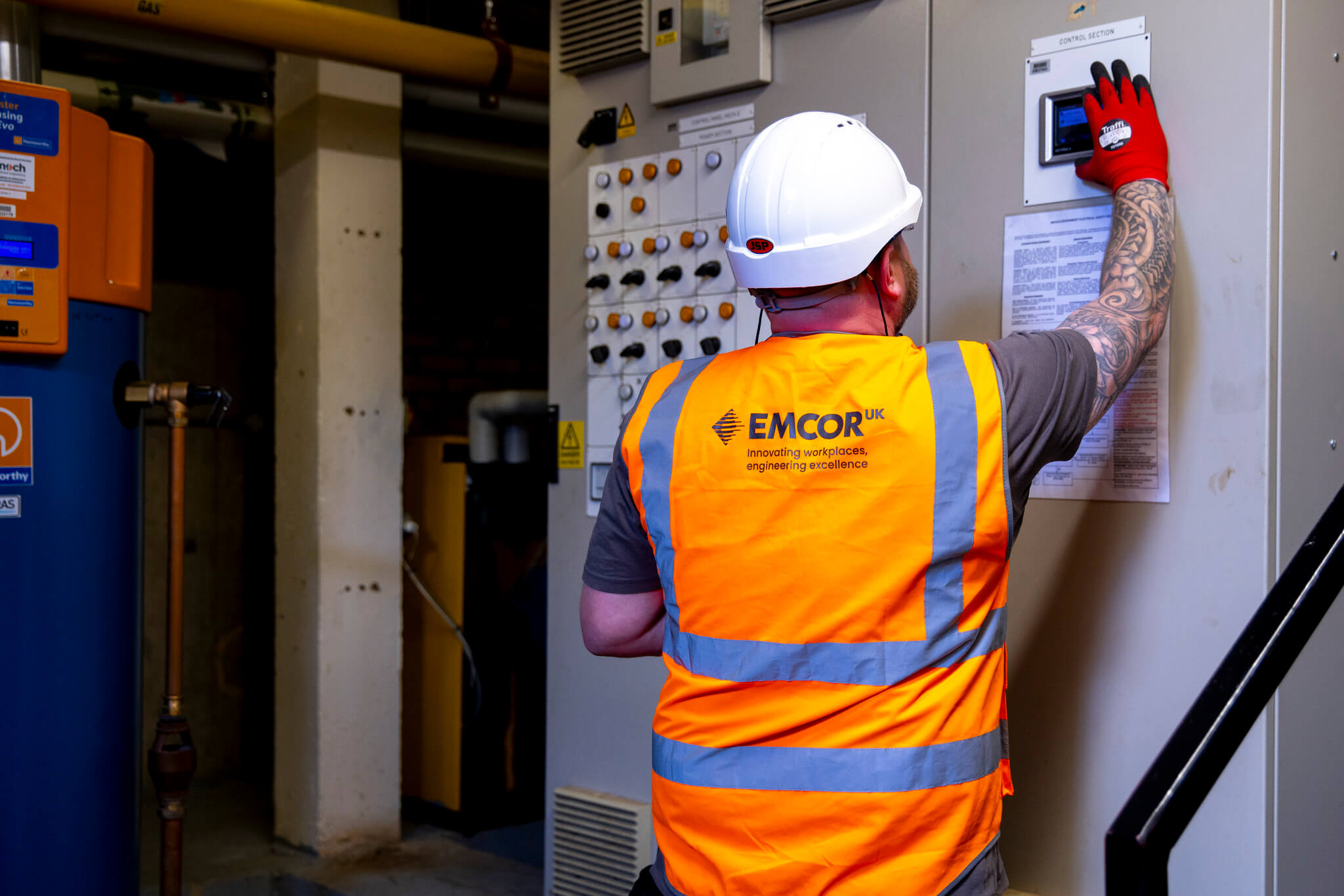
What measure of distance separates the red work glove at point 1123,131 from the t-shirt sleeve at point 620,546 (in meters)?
0.81

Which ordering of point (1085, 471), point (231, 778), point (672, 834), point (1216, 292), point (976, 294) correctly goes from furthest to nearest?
point (231, 778), point (976, 294), point (1085, 471), point (1216, 292), point (672, 834)

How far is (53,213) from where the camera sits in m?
1.97

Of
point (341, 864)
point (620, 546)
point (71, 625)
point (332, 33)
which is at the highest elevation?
point (332, 33)

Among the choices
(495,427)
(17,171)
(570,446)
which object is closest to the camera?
(17,171)

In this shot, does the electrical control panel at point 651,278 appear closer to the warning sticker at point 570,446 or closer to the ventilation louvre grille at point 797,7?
the warning sticker at point 570,446

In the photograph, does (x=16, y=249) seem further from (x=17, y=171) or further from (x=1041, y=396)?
(x=1041, y=396)

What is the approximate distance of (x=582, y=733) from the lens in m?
2.44

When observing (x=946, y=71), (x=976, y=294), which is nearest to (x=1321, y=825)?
(x=976, y=294)

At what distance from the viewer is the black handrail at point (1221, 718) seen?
851 mm

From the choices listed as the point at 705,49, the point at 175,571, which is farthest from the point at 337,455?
the point at 705,49

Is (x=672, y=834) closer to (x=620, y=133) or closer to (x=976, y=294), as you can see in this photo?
(x=976, y=294)

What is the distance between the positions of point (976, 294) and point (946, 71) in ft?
1.24

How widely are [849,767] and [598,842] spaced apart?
1379mm

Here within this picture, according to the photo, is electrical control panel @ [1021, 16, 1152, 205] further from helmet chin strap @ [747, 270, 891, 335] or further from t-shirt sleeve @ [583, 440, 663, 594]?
t-shirt sleeve @ [583, 440, 663, 594]
